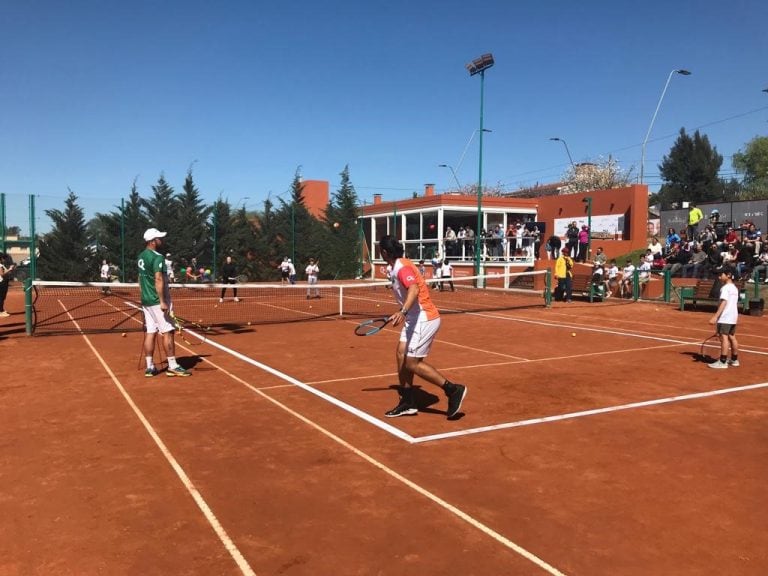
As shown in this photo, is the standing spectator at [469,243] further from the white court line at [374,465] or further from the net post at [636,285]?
the white court line at [374,465]

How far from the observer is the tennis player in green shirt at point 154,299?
8.28 meters

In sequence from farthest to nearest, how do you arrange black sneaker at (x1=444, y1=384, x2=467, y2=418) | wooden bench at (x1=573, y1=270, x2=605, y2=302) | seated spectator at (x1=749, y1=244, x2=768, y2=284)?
seated spectator at (x1=749, y1=244, x2=768, y2=284) → wooden bench at (x1=573, y1=270, x2=605, y2=302) → black sneaker at (x1=444, y1=384, x2=467, y2=418)

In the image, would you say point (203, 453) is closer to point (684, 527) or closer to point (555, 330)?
point (684, 527)

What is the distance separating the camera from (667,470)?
4934 mm

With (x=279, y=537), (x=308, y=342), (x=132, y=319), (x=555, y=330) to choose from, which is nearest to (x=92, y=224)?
(x=132, y=319)

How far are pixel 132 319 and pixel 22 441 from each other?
11081 mm

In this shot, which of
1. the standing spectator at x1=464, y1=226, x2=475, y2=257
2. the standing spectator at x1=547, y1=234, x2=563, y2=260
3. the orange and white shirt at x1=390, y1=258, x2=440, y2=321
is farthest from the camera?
the standing spectator at x1=464, y1=226, x2=475, y2=257

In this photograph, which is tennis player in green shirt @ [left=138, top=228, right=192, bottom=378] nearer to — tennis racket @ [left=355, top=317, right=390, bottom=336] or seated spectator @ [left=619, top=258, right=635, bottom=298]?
tennis racket @ [left=355, top=317, right=390, bottom=336]

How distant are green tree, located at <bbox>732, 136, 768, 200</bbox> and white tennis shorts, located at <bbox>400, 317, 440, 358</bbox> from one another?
238 ft

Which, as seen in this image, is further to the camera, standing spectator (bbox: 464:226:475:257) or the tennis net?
standing spectator (bbox: 464:226:475:257)

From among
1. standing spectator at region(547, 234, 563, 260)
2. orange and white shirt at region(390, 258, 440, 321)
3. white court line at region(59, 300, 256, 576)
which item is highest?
standing spectator at region(547, 234, 563, 260)

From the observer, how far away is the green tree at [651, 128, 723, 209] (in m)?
71.0

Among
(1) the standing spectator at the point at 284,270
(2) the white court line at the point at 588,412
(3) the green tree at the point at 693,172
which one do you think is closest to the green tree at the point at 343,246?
(1) the standing spectator at the point at 284,270

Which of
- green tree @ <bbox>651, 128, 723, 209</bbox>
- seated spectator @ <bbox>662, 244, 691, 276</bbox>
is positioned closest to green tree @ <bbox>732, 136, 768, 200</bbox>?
green tree @ <bbox>651, 128, 723, 209</bbox>
